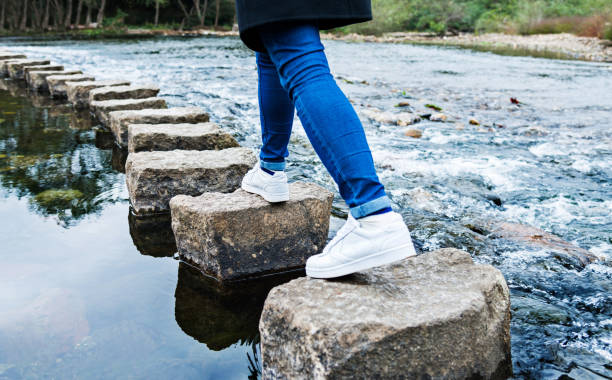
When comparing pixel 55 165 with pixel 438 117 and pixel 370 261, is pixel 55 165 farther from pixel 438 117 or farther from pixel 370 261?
pixel 438 117

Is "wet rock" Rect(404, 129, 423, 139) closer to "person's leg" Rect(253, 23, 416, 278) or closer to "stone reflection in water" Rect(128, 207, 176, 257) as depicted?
"stone reflection in water" Rect(128, 207, 176, 257)

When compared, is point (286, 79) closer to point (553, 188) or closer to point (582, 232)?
point (582, 232)

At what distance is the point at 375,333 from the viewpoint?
1039mm

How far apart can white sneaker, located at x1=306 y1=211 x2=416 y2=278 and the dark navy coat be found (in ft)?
1.72

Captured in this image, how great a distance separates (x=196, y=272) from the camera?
1.73m

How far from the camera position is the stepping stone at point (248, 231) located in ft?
5.43

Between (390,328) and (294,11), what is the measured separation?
0.78 meters

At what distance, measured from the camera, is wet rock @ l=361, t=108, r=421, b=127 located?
15.3 feet

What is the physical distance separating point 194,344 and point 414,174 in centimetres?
191

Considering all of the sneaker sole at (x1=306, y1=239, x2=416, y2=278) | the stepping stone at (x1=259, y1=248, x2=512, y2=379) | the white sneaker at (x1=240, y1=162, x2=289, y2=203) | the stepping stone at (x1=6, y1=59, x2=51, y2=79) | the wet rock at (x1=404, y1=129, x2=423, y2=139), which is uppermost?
the stepping stone at (x1=6, y1=59, x2=51, y2=79)

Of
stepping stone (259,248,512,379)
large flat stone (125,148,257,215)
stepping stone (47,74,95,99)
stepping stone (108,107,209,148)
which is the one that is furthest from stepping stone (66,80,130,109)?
stepping stone (259,248,512,379)

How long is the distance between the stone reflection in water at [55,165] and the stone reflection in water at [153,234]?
265 millimetres

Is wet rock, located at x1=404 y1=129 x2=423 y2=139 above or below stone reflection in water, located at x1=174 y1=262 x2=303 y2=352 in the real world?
above

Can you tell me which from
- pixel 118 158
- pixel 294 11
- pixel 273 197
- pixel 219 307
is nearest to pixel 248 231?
pixel 273 197
